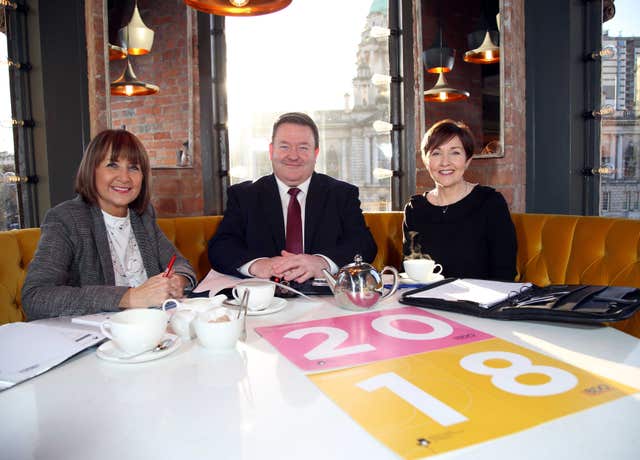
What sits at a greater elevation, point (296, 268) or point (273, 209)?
point (273, 209)

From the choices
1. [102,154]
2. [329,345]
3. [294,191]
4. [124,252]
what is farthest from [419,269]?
[102,154]

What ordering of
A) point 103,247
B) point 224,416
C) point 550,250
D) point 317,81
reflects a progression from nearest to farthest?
Answer: point 224,416, point 103,247, point 550,250, point 317,81

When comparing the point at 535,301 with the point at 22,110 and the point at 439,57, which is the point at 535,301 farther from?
the point at 22,110

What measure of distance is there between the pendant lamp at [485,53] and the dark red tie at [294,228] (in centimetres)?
172

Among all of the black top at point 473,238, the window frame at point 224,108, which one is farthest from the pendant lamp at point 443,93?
the black top at point 473,238

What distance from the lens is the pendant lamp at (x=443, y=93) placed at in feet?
10.9

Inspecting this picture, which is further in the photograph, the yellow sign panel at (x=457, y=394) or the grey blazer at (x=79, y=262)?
the grey blazer at (x=79, y=262)

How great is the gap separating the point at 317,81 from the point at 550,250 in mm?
2249

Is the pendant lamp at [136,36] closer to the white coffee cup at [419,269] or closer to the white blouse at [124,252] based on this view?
the white blouse at [124,252]

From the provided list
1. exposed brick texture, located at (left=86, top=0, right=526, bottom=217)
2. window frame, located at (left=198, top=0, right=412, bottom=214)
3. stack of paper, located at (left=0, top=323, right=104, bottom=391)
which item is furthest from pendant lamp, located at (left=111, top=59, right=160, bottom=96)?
stack of paper, located at (left=0, top=323, right=104, bottom=391)

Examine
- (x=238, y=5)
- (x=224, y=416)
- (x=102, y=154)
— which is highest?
(x=238, y=5)

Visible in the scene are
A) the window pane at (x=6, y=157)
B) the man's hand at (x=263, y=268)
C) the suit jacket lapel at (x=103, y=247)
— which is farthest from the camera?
the window pane at (x=6, y=157)

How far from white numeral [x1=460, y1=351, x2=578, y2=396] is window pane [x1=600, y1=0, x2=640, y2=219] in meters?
2.59

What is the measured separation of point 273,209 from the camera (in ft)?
8.21
